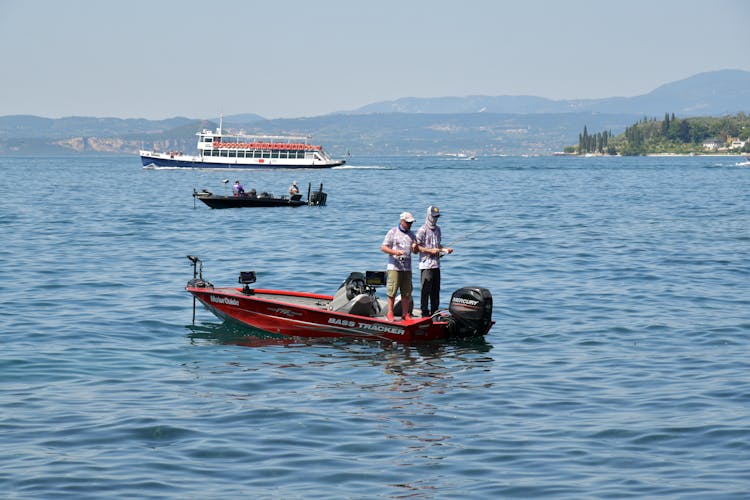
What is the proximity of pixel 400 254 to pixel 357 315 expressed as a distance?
59.1 inches

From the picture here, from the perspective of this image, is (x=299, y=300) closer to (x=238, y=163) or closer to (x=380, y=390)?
(x=380, y=390)

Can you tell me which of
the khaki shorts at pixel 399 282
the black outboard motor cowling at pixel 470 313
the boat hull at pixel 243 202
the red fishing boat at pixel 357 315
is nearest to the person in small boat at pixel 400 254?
the khaki shorts at pixel 399 282

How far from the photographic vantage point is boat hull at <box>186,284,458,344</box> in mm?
18953

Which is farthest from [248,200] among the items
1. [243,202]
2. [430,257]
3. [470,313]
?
[470,313]

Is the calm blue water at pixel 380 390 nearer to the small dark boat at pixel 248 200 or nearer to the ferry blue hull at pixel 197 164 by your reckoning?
the small dark boat at pixel 248 200

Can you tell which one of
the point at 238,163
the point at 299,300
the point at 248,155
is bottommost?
the point at 299,300

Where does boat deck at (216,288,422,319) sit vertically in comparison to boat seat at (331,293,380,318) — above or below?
below

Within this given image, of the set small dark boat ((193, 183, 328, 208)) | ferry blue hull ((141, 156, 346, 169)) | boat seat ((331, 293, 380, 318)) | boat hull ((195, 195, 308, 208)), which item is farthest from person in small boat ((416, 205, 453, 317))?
ferry blue hull ((141, 156, 346, 169))

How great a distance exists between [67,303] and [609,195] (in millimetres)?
63284

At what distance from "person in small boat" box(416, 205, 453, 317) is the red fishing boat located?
38 cm

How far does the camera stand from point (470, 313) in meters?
19.1

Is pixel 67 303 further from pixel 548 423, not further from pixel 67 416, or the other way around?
pixel 548 423

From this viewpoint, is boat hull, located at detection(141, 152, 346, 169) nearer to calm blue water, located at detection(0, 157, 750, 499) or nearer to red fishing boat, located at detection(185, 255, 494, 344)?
calm blue water, located at detection(0, 157, 750, 499)

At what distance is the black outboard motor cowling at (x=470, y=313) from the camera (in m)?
19.1
